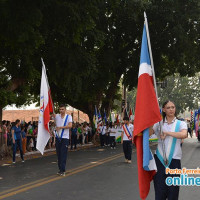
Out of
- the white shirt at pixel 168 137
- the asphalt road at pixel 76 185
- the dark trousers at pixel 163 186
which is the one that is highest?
the white shirt at pixel 168 137

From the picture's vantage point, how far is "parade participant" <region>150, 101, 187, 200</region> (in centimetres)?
525

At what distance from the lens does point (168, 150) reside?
5355 millimetres

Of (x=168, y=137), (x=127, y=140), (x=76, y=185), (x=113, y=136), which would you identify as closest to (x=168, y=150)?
(x=168, y=137)

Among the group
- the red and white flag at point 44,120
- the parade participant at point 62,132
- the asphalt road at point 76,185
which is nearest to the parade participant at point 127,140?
the asphalt road at point 76,185

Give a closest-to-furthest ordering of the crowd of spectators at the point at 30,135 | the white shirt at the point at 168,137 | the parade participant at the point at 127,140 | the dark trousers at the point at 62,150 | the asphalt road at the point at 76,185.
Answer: the white shirt at the point at 168,137
the asphalt road at the point at 76,185
the dark trousers at the point at 62,150
the parade participant at the point at 127,140
the crowd of spectators at the point at 30,135

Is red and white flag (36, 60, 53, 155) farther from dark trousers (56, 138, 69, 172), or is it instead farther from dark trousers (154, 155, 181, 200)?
dark trousers (154, 155, 181, 200)

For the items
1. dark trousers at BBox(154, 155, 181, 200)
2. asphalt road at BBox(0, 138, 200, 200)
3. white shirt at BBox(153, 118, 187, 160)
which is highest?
white shirt at BBox(153, 118, 187, 160)

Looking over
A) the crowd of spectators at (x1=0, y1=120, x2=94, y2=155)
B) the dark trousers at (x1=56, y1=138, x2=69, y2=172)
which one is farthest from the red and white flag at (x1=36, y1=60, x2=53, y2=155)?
the crowd of spectators at (x1=0, y1=120, x2=94, y2=155)

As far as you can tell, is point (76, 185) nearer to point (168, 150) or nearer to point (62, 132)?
point (62, 132)

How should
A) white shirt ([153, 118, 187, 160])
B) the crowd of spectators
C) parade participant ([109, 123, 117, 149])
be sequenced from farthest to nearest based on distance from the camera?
parade participant ([109, 123, 117, 149]) → the crowd of spectators → white shirt ([153, 118, 187, 160])

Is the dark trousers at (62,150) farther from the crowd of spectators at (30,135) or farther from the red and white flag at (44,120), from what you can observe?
the red and white flag at (44,120)

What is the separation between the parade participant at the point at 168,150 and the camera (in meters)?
5.25

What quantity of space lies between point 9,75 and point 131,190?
12.4 meters

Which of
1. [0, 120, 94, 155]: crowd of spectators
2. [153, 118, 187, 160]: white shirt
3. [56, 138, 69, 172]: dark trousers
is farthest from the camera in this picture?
[0, 120, 94, 155]: crowd of spectators
